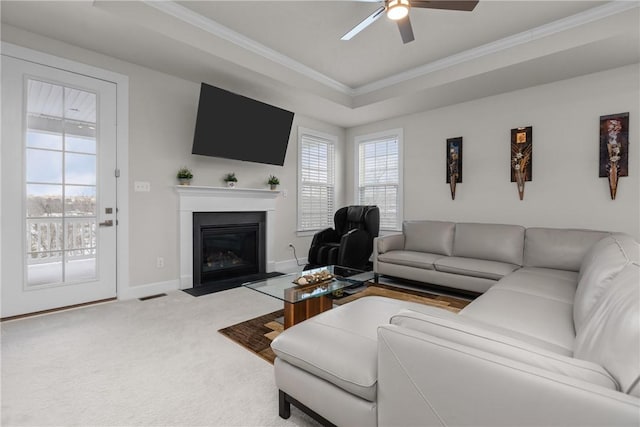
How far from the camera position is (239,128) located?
3904mm

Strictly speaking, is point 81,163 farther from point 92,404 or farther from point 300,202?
point 300,202

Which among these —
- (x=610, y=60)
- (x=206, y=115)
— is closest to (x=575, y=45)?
(x=610, y=60)

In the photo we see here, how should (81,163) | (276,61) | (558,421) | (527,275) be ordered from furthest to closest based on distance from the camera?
(276,61) → (81,163) → (527,275) → (558,421)

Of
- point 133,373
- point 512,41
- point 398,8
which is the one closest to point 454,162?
point 512,41

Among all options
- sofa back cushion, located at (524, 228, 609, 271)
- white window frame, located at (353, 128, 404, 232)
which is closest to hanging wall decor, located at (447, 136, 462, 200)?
white window frame, located at (353, 128, 404, 232)

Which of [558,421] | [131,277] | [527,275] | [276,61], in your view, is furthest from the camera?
[276,61]

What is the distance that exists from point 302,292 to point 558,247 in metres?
2.67

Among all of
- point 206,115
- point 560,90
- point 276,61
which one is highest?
point 276,61

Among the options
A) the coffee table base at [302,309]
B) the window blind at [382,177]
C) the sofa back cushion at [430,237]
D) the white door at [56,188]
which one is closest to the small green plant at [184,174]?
the white door at [56,188]

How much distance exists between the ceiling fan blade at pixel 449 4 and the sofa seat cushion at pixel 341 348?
6.84 ft

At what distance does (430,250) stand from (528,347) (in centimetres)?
326

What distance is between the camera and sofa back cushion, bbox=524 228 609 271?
9.70ft

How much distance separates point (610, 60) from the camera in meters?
3.13

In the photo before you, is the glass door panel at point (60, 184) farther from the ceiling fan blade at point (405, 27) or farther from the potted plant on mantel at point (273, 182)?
the ceiling fan blade at point (405, 27)
